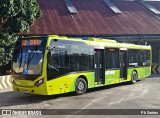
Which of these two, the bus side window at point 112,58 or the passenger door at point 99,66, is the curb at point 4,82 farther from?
the bus side window at point 112,58

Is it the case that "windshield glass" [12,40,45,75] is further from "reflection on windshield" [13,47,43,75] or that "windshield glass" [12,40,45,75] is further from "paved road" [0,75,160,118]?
"paved road" [0,75,160,118]

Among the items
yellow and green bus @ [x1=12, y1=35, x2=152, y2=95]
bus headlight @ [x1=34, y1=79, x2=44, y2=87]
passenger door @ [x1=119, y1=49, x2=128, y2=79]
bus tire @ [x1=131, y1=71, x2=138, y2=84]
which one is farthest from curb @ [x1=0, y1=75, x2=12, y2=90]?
bus tire @ [x1=131, y1=71, x2=138, y2=84]

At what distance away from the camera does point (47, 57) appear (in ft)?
36.8

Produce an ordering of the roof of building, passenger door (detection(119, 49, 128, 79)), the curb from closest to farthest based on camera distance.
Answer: the curb, passenger door (detection(119, 49, 128, 79)), the roof of building

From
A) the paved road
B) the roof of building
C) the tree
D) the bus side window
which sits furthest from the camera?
the roof of building

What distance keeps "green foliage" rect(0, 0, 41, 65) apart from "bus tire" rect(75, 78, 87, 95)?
24.8 ft

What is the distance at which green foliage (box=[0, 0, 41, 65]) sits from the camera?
18188 mm

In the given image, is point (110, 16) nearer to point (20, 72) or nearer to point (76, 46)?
point (76, 46)

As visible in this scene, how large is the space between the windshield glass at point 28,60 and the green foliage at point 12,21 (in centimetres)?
694

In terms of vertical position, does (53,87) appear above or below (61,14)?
below

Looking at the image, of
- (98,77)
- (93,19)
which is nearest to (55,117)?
(98,77)

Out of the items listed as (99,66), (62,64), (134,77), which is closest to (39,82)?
(62,64)

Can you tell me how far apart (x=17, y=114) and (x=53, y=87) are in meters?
2.55

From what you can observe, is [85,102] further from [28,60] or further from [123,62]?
[123,62]
